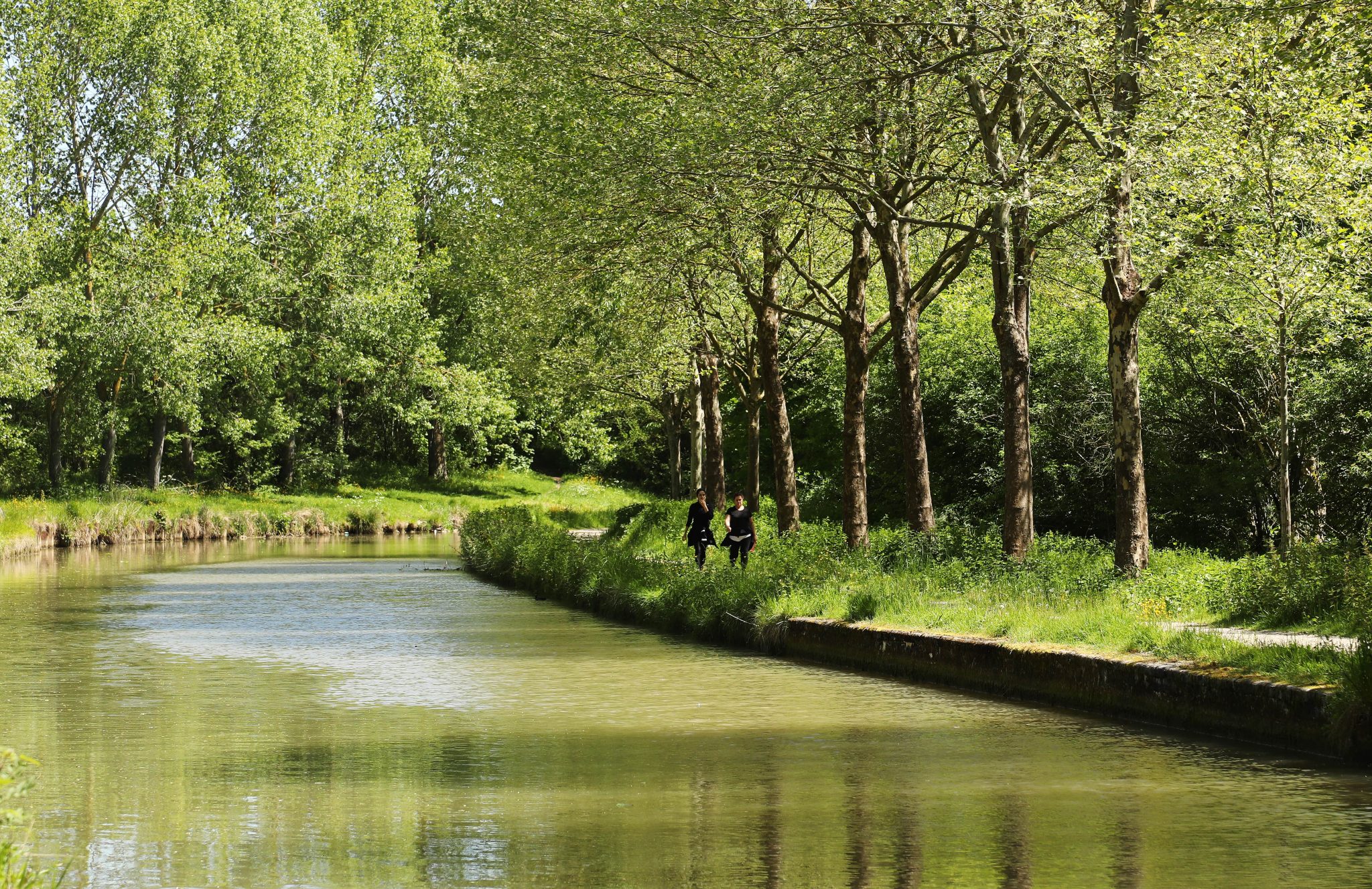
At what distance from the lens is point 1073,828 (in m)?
9.52

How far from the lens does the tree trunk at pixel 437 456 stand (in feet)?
225

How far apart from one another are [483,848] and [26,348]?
3806cm

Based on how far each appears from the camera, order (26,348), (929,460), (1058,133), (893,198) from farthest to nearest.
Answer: (26,348) → (929,460) → (893,198) → (1058,133)

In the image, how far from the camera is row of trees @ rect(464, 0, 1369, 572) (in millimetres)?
18078

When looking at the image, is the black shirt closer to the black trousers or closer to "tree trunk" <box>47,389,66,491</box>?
the black trousers

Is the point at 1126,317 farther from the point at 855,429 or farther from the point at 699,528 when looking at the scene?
the point at 699,528

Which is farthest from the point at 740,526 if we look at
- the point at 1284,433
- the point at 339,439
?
the point at 339,439

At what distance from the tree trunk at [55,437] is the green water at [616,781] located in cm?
3323

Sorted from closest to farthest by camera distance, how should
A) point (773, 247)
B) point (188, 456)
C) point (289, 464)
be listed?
point (773, 247)
point (188, 456)
point (289, 464)

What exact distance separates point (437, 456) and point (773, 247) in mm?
44963

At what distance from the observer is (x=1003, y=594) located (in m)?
18.4

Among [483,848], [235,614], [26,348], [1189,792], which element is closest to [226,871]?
[483,848]

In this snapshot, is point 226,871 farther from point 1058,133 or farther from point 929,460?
point 929,460

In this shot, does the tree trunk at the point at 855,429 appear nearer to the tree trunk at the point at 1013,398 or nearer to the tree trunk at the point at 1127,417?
the tree trunk at the point at 1013,398
